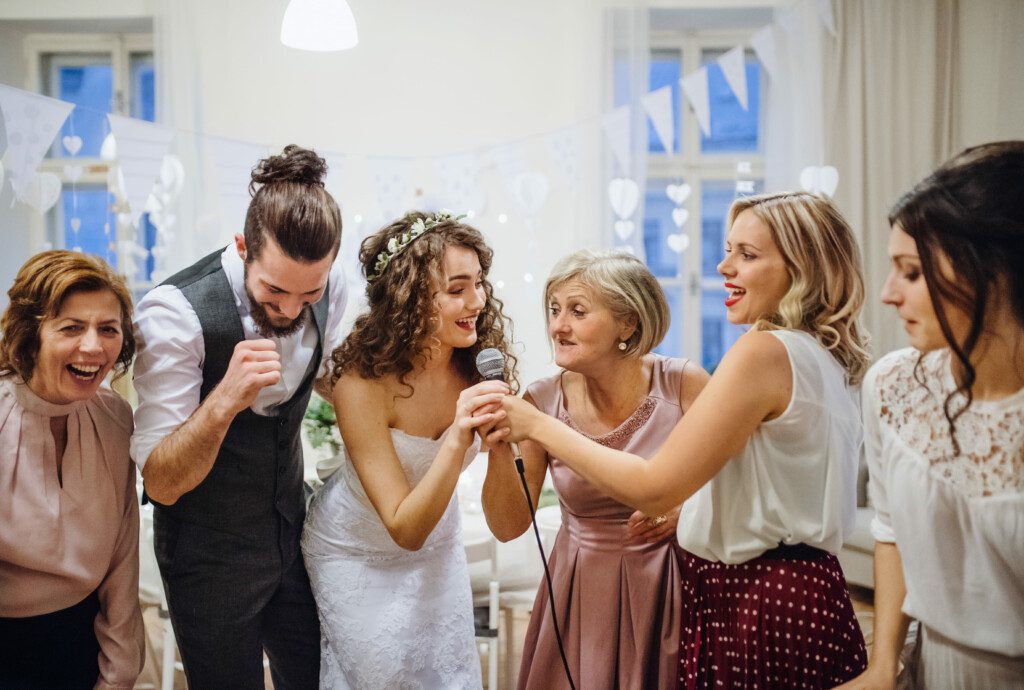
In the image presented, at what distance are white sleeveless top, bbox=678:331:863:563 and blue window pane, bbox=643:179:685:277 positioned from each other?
13.1 ft

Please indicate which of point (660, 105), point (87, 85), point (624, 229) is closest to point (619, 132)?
point (660, 105)

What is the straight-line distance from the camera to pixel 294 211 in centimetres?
175

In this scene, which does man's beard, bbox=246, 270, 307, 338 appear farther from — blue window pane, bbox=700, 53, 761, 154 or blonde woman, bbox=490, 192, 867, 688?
blue window pane, bbox=700, 53, 761, 154

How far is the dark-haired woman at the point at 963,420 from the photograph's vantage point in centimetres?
111

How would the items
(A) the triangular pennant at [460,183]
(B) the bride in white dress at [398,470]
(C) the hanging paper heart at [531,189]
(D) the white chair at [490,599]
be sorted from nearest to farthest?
(B) the bride in white dress at [398,470]
(D) the white chair at [490,599]
(A) the triangular pennant at [460,183]
(C) the hanging paper heart at [531,189]

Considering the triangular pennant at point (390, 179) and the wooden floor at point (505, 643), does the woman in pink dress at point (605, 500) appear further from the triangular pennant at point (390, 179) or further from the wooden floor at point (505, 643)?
the triangular pennant at point (390, 179)

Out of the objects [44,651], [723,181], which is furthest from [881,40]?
[44,651]

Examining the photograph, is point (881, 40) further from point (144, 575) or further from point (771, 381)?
point (144, 575)

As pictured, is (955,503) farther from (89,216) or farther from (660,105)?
(89,216)

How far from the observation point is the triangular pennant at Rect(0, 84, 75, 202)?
3.26 metres

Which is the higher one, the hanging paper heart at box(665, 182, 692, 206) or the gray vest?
the hanging paper heart at box(665, 182, 692, 206)

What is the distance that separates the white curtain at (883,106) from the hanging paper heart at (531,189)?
1.71 metres

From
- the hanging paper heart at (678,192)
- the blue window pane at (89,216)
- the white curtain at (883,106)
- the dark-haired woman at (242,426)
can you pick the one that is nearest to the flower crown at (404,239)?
the dark-haired woman at (242,426)

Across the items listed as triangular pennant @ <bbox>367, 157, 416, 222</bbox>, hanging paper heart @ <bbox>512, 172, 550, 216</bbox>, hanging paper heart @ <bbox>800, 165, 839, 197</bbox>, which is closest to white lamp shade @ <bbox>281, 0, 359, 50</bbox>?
triangular pennant @ <bbox>367, 157, 416, 222</bbox>
